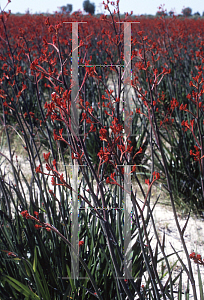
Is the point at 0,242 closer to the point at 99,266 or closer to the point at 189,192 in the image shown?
the point at 99,266

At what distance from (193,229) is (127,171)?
1.74 meters

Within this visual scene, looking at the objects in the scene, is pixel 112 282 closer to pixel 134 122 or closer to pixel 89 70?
pixel 89 70

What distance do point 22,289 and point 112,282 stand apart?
399 millimetres

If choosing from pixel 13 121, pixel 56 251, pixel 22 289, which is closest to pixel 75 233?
pixel 56 251

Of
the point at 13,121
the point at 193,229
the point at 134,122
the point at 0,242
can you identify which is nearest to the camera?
the point at 0,242

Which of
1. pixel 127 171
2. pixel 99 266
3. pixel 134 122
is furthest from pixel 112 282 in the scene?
pixel 134 122

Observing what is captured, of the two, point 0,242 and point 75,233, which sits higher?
point 75,233

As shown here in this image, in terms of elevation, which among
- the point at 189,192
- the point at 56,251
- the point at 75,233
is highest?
the point at 75,233

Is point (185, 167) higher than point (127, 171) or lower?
lower

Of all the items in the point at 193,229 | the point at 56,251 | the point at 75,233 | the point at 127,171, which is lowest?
the point at 193,229

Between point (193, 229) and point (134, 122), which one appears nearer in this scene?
point (193, 229)

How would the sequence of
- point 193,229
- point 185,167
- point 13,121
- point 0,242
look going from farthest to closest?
1. point 13,121
2. point 185,167
3. point 193,229
4. point 0,242

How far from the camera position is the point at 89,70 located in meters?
1.01

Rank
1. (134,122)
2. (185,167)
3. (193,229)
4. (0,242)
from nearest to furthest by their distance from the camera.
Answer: (0,242) → (193,229) → (185,167) → (134,122)
